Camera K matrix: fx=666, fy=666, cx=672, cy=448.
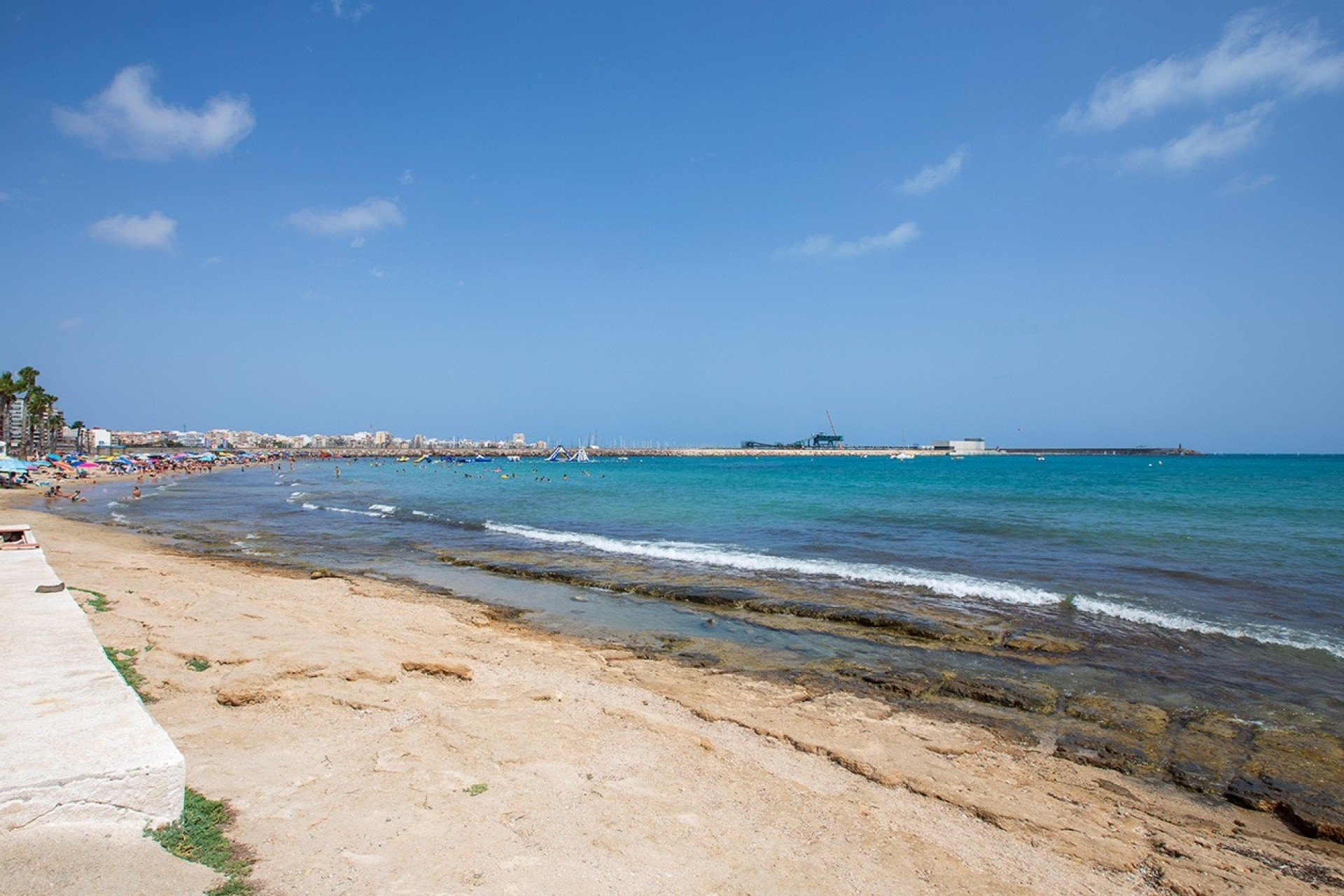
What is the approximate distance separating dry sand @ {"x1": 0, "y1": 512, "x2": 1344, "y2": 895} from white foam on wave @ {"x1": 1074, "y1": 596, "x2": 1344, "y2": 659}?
771 centimetres

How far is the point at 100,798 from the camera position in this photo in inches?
145

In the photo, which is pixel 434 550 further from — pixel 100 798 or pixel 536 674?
pixel 100 798

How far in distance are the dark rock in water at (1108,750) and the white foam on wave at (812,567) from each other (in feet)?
23.6

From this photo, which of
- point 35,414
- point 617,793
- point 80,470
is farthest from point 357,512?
point 35,414

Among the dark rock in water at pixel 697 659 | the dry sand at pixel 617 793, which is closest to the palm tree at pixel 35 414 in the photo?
the dry sand at pixel 617 793

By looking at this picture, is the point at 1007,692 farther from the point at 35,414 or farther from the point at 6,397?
the point at 35,414

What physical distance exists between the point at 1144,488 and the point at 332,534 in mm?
55600

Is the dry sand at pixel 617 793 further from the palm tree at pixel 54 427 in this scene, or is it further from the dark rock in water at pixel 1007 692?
the palm tree at pixel 54 427

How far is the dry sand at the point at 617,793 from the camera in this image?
439cm

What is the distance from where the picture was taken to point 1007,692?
9227 millimetres

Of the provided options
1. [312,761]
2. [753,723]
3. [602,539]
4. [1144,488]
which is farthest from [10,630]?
[1144,488]

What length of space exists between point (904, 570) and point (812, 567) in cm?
247

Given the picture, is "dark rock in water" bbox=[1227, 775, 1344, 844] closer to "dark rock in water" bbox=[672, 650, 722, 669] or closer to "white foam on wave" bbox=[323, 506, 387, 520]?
"dark rock in water" bbox=[672, 650, 722, 669]

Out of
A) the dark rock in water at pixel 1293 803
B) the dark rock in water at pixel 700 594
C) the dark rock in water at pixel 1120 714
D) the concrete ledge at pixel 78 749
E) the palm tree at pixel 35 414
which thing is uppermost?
the palm tree at pixel 35 414
